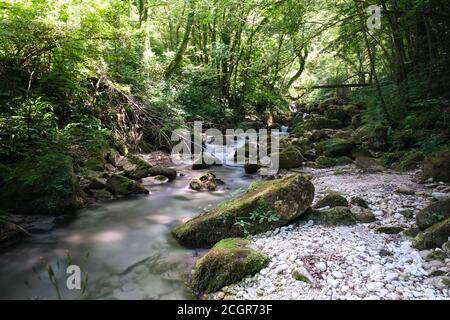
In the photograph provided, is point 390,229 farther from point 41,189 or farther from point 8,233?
point 41,189

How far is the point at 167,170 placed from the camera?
28.0ft

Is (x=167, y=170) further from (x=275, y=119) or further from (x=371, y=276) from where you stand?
(x=275, y=119)

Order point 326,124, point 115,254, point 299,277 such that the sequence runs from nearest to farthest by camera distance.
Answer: point 299,277 < point 115,254 < point 326,124

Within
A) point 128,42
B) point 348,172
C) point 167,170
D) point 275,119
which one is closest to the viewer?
point 348,172

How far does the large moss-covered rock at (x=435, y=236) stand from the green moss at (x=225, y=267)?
1665 mm

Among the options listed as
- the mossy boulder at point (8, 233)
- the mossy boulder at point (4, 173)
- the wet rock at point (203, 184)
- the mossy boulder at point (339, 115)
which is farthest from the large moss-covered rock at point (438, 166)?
the mossy boulder at point (339, 115)

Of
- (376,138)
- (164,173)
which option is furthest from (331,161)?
(164,173)

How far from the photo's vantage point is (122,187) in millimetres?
7176

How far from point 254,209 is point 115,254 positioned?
2.00 meters

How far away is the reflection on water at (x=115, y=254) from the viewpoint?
3730 mm

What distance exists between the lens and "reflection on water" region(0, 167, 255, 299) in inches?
147
